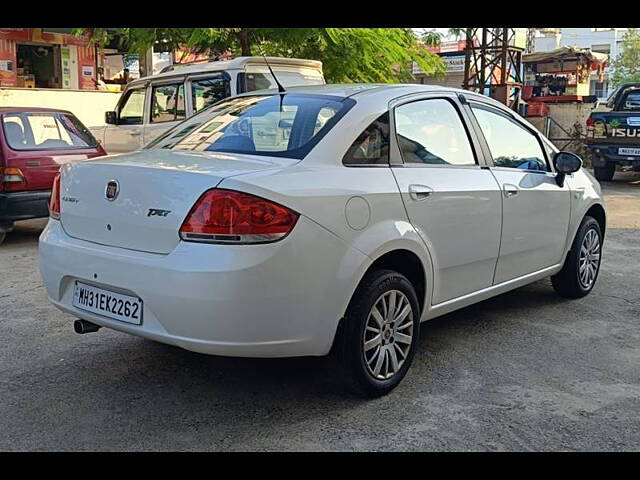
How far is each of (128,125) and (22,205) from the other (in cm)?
340

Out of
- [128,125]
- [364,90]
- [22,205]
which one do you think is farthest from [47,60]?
[364,90]

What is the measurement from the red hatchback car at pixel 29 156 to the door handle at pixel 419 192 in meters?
5.30

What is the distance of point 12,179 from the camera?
774 centimetres

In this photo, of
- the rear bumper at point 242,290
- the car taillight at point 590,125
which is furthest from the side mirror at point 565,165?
the car taillight at point 590,125

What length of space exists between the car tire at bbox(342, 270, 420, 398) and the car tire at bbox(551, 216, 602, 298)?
217 cm

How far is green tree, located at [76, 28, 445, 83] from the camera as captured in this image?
11.8 m

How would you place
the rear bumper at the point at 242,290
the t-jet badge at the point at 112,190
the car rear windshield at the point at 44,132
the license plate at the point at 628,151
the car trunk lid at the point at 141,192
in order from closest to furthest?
1. the rear bumper at the point at 242,290
2. the car trunk lid at the point at 141,192
3. the t-jet badge at the point at 112,190
4. the car rear windshield at the point at 44,132
5. the license plate at the point at 628,151

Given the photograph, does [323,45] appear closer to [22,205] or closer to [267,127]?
[22,205]

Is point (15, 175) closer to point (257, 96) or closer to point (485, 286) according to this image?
point (257, 96)

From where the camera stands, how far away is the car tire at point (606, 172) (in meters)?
14.7

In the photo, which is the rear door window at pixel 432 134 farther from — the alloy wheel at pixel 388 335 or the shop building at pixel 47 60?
the shop building at pixel 47 60

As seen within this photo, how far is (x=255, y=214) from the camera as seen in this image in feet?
10.3

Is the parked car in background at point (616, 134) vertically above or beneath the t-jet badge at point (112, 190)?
above
